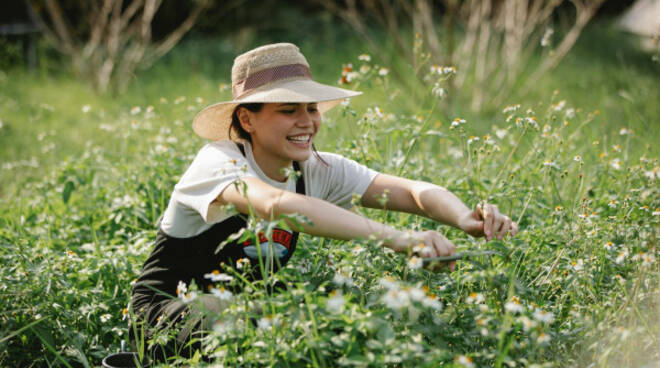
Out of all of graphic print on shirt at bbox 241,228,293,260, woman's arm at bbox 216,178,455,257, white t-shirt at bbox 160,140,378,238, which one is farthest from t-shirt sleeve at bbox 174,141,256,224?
graphic print on shirt at bbox 241,228,293,260

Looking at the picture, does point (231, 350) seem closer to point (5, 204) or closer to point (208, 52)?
point (5, 204)

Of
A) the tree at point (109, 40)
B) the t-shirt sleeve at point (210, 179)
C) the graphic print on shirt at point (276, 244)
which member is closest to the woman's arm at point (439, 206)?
the graphic print on shirt at point (276, 244)

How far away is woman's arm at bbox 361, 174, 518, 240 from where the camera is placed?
203 cm

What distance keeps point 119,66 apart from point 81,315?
5311mm

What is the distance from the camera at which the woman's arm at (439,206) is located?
203 centimetres

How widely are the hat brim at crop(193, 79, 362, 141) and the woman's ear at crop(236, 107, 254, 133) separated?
0.03 meters

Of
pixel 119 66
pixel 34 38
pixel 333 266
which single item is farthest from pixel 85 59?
pixel 333 266

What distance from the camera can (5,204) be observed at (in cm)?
351

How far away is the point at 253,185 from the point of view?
6.38 ft

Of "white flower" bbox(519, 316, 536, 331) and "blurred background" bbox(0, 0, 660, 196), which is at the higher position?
"blurred background" bbox(0, 0, 660, 196)

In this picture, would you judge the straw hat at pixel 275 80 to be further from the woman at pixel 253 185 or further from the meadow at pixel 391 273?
the meadow at pixel 391 273

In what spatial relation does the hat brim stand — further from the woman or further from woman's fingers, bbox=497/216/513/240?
woman's fingers, bbox=497/216/513/240

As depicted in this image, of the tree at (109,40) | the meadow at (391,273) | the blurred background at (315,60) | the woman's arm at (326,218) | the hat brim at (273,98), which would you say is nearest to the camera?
the meadow at (391,273)

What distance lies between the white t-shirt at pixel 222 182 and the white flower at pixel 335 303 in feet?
1.37
